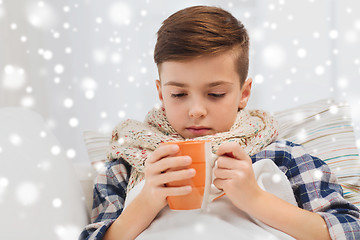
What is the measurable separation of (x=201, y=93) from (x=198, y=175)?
0.31 meters

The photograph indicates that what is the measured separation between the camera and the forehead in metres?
0.98

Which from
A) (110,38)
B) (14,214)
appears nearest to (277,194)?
(14,214)

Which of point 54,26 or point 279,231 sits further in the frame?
point 54,26

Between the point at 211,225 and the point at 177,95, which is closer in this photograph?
the point at 211,225

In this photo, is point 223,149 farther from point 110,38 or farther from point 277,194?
point 110,38

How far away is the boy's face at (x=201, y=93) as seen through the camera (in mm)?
987

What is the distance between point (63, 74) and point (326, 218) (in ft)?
5.23

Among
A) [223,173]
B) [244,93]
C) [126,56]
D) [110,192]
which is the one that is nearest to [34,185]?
[110,192]

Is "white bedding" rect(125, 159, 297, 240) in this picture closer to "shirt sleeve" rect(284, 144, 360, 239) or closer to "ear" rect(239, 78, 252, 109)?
"shirt sleeve" rect(284, 144, 360, 239)

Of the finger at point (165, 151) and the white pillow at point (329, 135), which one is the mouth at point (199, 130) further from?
the white pillow at point (329, 135)

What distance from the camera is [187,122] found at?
3.41ft

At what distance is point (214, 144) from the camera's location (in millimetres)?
1003

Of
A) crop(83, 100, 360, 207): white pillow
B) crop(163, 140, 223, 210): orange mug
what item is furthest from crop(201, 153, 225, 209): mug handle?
crop(83, 100, 360, 207): white pillow

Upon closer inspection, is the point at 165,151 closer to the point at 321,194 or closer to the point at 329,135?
the point at 321,194
